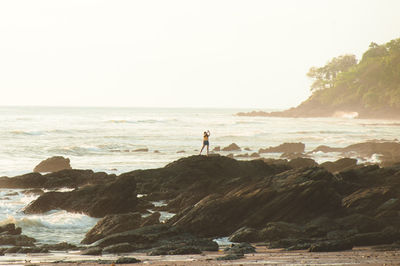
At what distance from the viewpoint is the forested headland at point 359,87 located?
468 feet

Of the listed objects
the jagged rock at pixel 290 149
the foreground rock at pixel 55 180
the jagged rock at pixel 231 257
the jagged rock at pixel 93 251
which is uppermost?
the jagged rock at pixel 231 257

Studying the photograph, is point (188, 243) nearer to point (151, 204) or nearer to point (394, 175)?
point (151, 204)

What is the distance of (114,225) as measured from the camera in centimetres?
1716

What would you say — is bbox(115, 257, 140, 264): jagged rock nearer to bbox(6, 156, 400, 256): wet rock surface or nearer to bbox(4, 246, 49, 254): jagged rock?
bbox(6, 156, 400, 256): wet rock surface

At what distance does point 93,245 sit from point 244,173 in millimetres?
12802

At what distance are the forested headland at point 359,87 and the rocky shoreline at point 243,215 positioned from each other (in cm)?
12143

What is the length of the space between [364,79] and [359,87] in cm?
312

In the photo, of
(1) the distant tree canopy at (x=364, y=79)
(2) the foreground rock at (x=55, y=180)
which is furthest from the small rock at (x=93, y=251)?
(1) the distant tree canopy at (x=364, y=79)

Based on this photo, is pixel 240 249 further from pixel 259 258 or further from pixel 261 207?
pixel 261 207

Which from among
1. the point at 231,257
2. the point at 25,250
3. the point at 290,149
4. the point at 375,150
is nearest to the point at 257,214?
the point at 231,257

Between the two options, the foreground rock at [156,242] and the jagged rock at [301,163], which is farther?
the jagged rock at [301,163]

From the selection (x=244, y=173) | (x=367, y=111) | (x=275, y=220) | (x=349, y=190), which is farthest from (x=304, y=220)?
(x=367, y=111)

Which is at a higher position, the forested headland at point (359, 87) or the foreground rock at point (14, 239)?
the forested headland at point (359, 87)

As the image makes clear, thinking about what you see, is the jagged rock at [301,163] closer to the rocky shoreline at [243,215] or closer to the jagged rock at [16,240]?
the rocky shoreline at [243,215]
